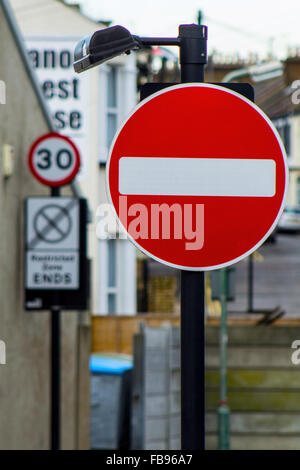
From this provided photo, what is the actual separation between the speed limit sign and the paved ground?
780 inches

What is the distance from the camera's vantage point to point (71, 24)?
24.7 metres

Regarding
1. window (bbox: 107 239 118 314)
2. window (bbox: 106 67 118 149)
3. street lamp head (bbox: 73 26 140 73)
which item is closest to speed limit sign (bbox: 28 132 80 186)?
street lamp head (bbox: 73 26 140 73)

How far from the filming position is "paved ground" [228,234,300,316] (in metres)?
30.8

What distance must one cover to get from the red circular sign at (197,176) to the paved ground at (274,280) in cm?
2612

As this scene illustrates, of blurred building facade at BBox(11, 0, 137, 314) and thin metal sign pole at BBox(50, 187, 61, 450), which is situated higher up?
blurred building facade at BBox(11, 0, 137, 314)

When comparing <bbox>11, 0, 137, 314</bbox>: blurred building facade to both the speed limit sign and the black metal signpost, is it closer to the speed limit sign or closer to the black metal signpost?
the speed limit sign

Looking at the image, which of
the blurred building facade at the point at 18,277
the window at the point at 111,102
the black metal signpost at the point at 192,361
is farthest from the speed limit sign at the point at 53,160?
the window at the point at 111,102

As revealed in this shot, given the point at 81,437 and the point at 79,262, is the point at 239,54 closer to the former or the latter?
the point at 81,437

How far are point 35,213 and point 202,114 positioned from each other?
610 centimetres

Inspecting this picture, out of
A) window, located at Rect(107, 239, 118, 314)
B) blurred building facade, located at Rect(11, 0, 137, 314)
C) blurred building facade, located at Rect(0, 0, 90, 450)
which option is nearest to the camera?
blurred building facade, located at Rect(0, 0, 90, 450)

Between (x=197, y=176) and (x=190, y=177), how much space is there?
2 cm

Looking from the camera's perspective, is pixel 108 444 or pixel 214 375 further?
pixel 108 444

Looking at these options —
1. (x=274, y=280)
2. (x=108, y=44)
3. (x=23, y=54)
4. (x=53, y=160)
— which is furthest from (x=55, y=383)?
(x=274, y=280)

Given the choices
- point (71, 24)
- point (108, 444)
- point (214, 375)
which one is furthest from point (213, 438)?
point (71, 24)
